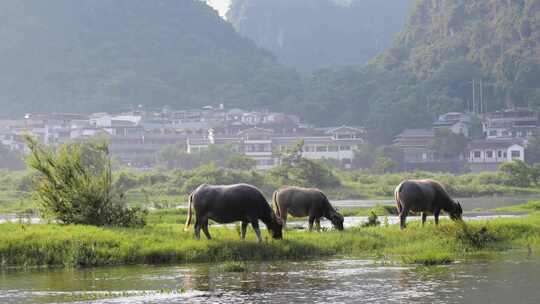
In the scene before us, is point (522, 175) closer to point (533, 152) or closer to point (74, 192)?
point (533, 152)

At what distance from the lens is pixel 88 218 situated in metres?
20.6

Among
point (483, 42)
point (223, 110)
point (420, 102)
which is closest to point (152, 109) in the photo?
point (223, 110)

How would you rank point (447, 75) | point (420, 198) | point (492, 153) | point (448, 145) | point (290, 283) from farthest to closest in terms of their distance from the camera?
point (447, 75) < point (448, 145) < point (492, 153) < point (420, 198) < point (290, 283)

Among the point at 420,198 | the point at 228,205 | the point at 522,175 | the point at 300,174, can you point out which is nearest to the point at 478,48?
the point at 522,175

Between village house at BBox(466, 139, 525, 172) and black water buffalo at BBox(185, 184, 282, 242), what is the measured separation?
73.5 metres

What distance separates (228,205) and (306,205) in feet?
11.7

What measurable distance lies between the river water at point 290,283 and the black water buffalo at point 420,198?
392cm

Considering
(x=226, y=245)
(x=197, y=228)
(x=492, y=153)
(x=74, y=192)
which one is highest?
(x=492, y=153)

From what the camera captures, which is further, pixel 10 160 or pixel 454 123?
pixel 454 123

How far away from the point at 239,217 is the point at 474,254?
189 inches

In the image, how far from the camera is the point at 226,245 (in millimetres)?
18734

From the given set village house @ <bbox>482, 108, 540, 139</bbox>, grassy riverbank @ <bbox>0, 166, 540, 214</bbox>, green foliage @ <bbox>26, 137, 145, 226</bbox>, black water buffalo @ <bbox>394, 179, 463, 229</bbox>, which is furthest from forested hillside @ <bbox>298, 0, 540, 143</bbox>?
green foliage @ <bbox>26, 137, 145, 226</bbox>

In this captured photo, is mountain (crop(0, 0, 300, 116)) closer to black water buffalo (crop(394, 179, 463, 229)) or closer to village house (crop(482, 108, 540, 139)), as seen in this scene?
village house (crop(482, 108, 540, 139))

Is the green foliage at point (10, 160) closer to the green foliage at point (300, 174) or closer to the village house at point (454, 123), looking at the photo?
the green foliage at point (300, 174)
